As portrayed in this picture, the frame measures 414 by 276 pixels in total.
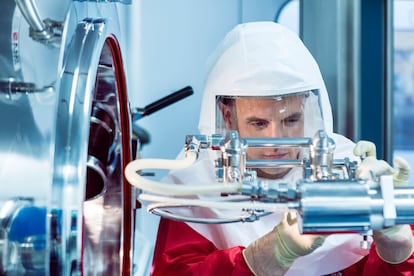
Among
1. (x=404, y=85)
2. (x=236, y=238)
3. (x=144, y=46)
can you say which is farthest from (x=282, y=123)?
(x=404, y=85)

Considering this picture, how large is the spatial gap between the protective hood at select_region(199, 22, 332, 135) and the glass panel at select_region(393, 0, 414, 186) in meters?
1.53

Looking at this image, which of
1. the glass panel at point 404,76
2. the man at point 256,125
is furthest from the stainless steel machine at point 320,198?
the glass panel at point 404,76

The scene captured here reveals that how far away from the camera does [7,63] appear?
31.8 inches

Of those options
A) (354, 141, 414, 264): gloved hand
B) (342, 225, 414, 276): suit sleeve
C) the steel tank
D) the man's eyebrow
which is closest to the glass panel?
(342, 225, 414, 276): suit sleeve

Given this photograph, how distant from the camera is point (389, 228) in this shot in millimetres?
883

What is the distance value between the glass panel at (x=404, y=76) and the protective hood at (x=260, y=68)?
1531mm

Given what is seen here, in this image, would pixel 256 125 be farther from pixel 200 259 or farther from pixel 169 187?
pixel 169 187

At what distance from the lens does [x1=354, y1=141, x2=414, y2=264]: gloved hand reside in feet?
2.70

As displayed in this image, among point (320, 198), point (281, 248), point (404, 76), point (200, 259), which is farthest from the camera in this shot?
point (404, 76)

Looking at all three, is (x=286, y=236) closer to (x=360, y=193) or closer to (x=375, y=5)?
(x=360, y=193)

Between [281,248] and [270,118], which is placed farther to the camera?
[270,118]

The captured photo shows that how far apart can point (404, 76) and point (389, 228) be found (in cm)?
346

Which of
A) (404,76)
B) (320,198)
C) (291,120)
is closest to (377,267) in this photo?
(291,120)

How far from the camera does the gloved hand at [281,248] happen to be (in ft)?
2.85
